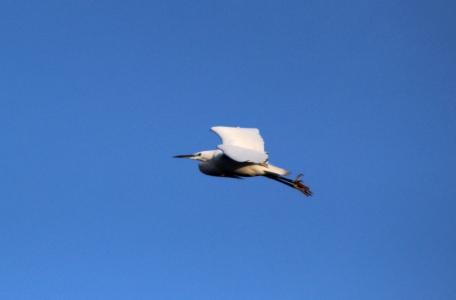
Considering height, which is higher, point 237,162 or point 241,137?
point 241,137

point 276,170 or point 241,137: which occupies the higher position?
point 241,137

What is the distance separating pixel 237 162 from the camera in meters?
28.4

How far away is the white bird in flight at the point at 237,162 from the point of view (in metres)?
28.8

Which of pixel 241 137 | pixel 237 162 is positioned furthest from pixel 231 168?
pixel 241 137

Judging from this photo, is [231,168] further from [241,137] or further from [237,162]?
[241,137]

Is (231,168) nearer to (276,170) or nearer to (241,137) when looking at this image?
(276,170)

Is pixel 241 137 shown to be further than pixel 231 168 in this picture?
→ Yes

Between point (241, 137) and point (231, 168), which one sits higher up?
point (241, 137)

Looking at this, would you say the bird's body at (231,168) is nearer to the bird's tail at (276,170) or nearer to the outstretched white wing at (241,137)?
the bird's tail at (276,170)

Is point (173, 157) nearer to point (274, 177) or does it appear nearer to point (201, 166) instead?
point (201, 166)

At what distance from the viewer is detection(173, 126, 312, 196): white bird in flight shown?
28.8 meters

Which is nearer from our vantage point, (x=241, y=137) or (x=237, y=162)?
(x=237, y=162)

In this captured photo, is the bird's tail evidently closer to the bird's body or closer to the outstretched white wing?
the bird's body

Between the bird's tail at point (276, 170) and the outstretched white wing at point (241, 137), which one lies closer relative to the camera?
the bird's tail at point (276, 170)
